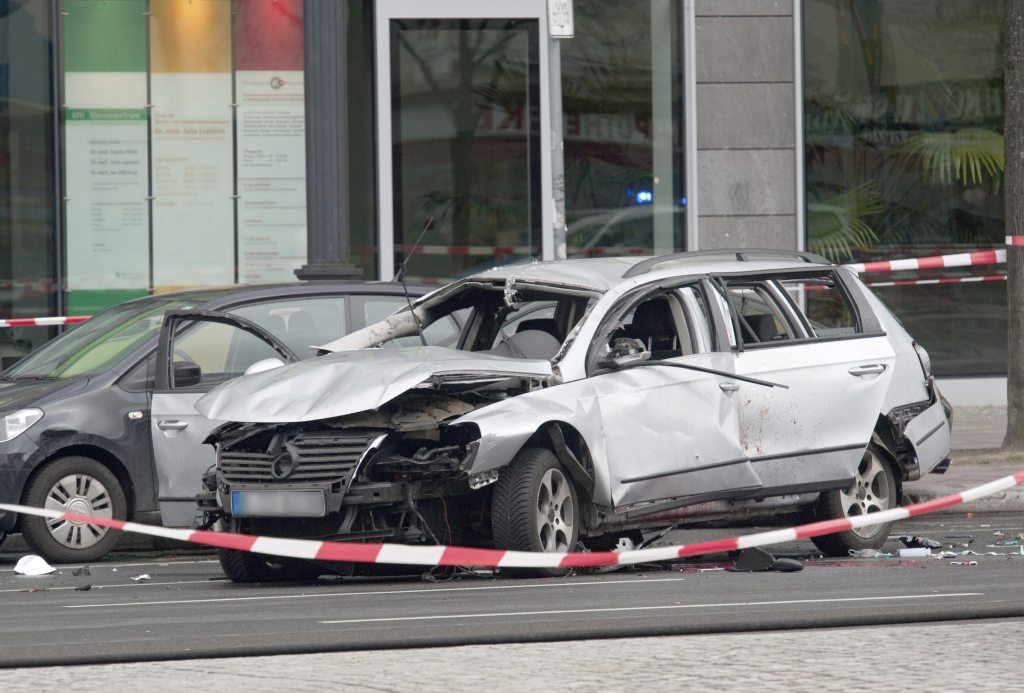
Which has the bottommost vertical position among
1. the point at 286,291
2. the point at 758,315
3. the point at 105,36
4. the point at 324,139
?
the point at 758,315

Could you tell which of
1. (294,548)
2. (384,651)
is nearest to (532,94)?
(294,548)

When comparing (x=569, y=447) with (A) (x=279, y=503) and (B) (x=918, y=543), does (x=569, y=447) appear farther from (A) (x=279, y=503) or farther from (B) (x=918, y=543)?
(B) (x=918, y=543)

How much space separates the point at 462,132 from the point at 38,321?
475cm

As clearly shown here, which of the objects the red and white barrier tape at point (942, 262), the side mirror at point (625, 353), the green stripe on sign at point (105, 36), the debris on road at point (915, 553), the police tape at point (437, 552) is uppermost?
the green stripe on sign at point (105, 36)

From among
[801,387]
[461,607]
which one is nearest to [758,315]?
[801,387]

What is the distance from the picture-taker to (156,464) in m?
10.3

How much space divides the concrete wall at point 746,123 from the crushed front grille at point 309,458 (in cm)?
1062

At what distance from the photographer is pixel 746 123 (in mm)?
18562

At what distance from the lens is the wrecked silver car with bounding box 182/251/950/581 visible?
8422 millimetres

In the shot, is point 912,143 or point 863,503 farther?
point 912,143

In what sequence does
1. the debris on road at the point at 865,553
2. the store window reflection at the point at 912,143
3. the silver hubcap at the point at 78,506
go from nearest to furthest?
the debris on road at the point at 865,553 < the silver hubcap at the point at 78,506 < the store window reflection at the point at 912,143

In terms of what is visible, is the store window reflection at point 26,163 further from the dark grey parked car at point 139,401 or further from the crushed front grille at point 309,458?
the crushed front grille at point 309,458

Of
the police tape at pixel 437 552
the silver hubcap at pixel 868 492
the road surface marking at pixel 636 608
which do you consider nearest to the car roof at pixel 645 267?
the silver hubcap at pixel 868 492

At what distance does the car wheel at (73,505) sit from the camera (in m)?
10.5
